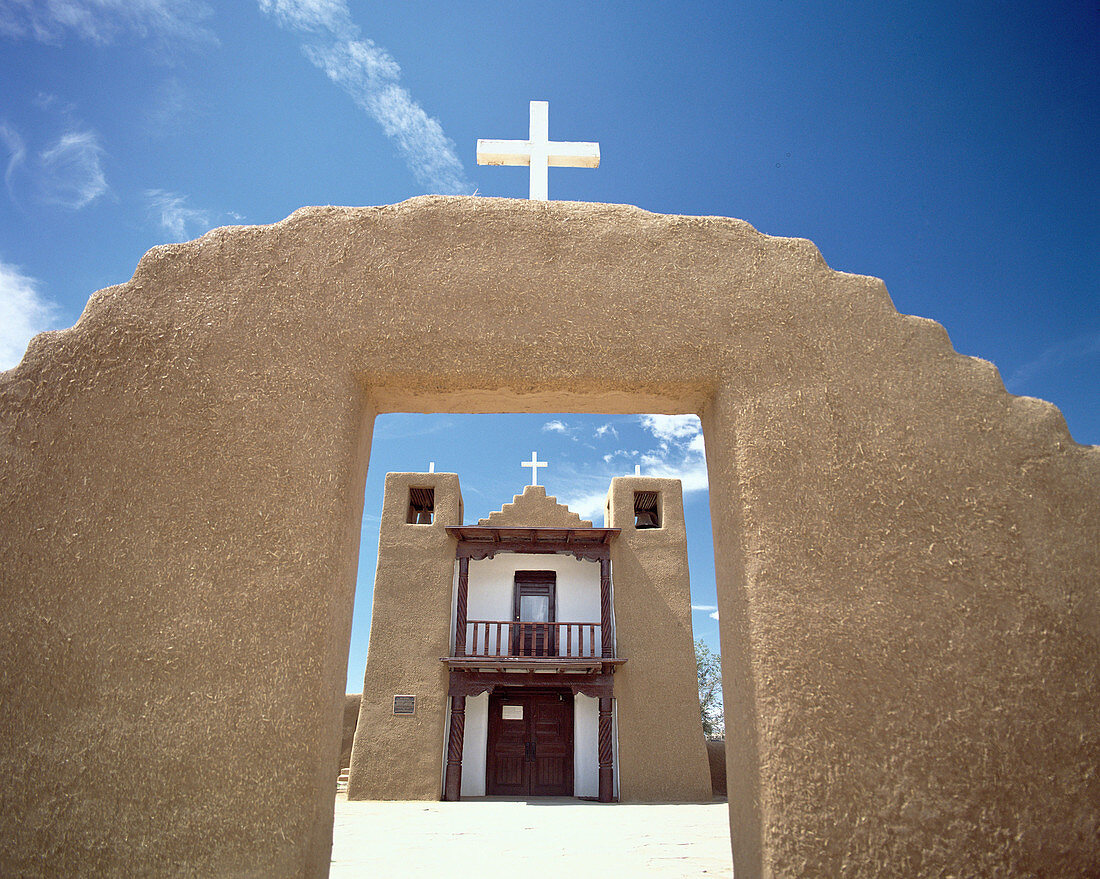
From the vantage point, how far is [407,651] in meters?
12.7

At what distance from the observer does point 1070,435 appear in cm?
267

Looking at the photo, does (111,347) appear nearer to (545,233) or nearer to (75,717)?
(75,717)

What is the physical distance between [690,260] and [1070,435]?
5.34ft

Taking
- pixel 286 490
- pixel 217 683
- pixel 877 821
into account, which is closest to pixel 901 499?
pixel 877 821

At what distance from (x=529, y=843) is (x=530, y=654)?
8036mm

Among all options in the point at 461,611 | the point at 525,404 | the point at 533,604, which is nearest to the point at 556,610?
the point at 533,604

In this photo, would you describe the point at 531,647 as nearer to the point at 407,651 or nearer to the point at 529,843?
the point at 407,651

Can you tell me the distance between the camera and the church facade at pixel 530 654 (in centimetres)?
1223

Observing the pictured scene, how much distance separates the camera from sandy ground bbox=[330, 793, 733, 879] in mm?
4223

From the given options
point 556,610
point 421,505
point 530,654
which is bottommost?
point 530,654

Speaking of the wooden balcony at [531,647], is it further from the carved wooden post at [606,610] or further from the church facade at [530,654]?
the carved wooden post at [606,610]

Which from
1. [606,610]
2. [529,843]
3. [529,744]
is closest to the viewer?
[529,843]

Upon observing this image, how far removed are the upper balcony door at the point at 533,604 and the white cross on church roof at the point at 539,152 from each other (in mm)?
11507

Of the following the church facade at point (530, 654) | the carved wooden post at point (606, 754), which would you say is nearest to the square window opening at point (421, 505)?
the church facade at point (530, 654)
